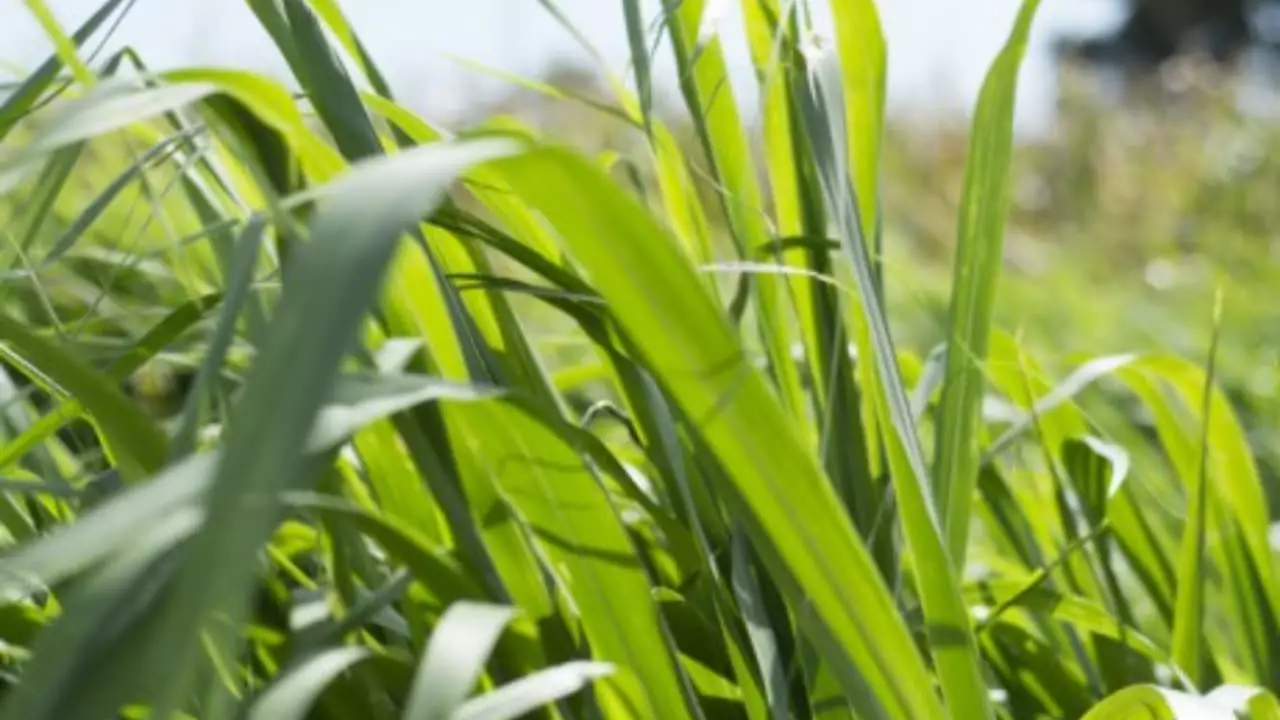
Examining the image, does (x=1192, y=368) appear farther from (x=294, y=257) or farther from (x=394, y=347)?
(x=294, y=257)

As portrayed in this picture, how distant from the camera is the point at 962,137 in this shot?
8406mm

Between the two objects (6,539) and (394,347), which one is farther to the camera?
(6,539)

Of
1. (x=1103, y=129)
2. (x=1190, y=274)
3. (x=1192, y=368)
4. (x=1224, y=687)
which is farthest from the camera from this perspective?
(x=1103, y=129)

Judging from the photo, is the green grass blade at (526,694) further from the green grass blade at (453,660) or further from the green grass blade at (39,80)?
the green grass blade at (39,80)

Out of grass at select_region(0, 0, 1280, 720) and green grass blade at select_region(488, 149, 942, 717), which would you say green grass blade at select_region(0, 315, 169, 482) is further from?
green grass blade at select_region(488, 149, 942, 717)

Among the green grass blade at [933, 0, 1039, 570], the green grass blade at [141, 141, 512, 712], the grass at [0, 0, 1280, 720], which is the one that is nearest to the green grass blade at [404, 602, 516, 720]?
the grass at [0, 0, 1280, 720]

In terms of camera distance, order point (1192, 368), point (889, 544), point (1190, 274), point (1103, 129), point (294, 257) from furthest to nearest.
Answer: point (1103, 129), point (1190, 274), point (1192, 368), point (889, 544), point (294, 257)

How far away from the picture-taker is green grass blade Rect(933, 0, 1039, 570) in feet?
3.24

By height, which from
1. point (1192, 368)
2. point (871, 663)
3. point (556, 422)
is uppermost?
point (556, 422)

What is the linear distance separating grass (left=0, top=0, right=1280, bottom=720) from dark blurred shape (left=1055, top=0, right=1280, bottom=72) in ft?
86.7

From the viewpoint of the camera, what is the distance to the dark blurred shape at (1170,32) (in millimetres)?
27094

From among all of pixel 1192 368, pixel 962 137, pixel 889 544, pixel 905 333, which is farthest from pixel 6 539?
pixel 962 137

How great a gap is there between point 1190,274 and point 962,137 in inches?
153

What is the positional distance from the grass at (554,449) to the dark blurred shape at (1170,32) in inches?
1040
